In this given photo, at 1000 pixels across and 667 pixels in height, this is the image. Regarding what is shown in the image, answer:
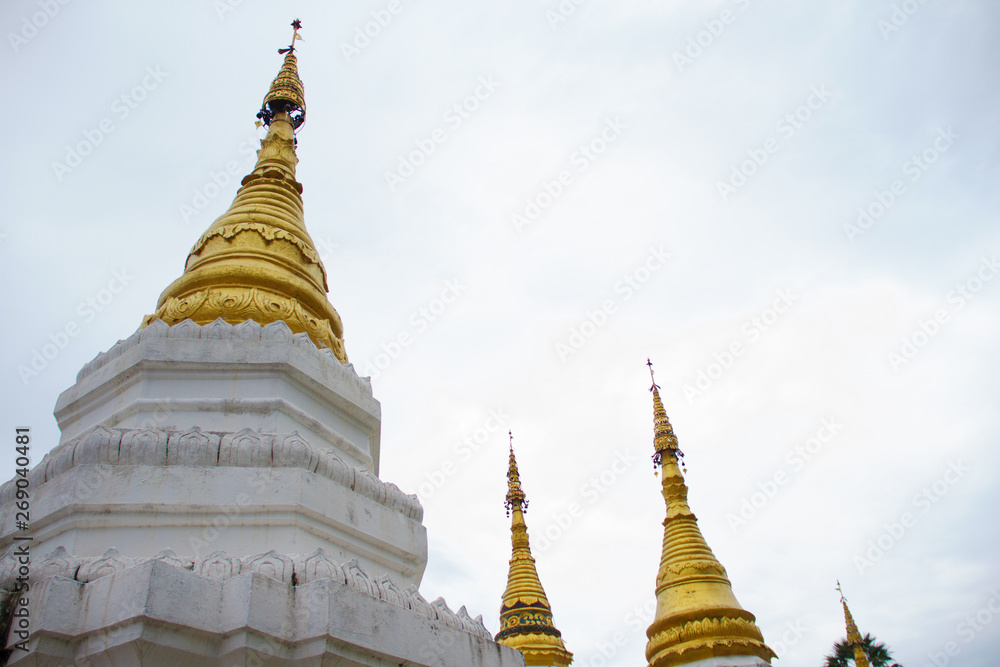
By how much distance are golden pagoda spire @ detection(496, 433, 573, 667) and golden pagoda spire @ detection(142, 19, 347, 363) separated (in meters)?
11.6

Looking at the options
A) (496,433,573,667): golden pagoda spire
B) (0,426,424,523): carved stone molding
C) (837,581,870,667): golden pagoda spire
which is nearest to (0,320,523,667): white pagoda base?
(0,426,424,523): carved stone molding

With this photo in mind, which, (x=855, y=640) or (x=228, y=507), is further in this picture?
(x=855, y=640)

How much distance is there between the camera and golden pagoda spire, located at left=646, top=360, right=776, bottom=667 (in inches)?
616

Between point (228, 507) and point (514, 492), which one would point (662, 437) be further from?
point (228, 507)

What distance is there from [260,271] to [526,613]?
46.2ft

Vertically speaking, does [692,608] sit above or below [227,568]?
above

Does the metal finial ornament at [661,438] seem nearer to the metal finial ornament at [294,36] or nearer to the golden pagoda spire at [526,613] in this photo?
the golden pagoda spire at [526,613]

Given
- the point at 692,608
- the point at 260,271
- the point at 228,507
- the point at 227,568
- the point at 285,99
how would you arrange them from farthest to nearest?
the point at 692,608, the point at 285,99, the point at 260,271, the point at 228,507, the point at 227,568

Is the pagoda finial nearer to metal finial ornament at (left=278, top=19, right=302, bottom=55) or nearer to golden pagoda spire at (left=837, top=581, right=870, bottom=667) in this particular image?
metal finial ornament at (left=278, top=19, right=302, bottom=55)

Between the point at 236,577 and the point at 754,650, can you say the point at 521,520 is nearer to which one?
the point at 754,650

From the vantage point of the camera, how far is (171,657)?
4496 millimetres

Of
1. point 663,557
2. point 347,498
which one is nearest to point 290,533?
point 347,498

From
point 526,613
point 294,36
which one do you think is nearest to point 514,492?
point 526,613

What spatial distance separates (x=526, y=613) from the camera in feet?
64.1
